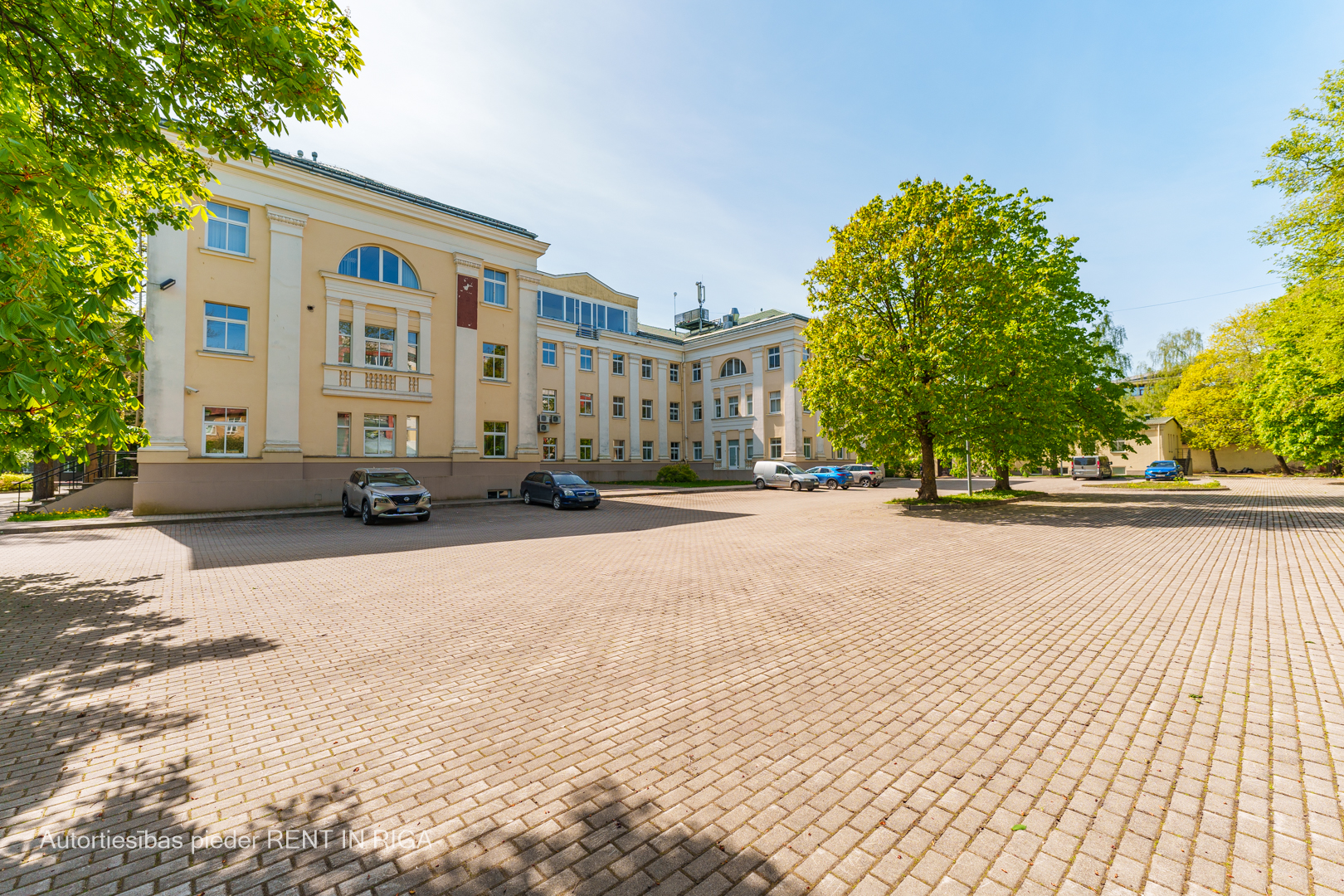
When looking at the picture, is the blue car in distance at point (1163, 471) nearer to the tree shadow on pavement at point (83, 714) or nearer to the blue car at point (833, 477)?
the blue car at point (833, 477)

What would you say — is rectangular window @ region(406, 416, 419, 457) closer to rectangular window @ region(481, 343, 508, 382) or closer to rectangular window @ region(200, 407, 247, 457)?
rectangular window @ region(481, 343, 508, 382)

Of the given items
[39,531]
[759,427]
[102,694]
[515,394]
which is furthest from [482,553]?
[759,427]

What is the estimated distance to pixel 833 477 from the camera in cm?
3941

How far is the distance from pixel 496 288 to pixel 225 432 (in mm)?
13317

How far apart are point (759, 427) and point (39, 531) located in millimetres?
40615

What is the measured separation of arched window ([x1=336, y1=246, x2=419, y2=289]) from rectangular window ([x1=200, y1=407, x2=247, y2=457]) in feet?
23.9

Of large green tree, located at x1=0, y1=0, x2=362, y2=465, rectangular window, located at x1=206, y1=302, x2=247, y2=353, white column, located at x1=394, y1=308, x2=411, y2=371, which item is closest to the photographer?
large green tree, located at x1=0, y1=0, x2=362, y2=465

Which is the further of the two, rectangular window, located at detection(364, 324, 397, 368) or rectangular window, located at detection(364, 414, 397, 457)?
rectangular window, located at detection(364, 324, 397, 368)

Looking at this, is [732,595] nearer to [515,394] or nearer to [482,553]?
[482,553]

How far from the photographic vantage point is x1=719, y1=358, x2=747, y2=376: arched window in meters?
49.3

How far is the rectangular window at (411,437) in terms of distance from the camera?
26.1m

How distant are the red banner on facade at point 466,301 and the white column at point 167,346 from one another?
10.1 meters

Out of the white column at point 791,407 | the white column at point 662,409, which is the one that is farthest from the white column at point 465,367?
the white column at point 791,407

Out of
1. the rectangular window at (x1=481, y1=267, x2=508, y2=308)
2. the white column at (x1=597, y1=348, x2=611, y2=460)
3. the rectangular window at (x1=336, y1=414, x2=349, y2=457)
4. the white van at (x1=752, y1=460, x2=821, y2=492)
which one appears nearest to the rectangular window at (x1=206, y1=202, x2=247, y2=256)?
the rectangular window at (x1=336, y1=414, x2=349, y2=457)
